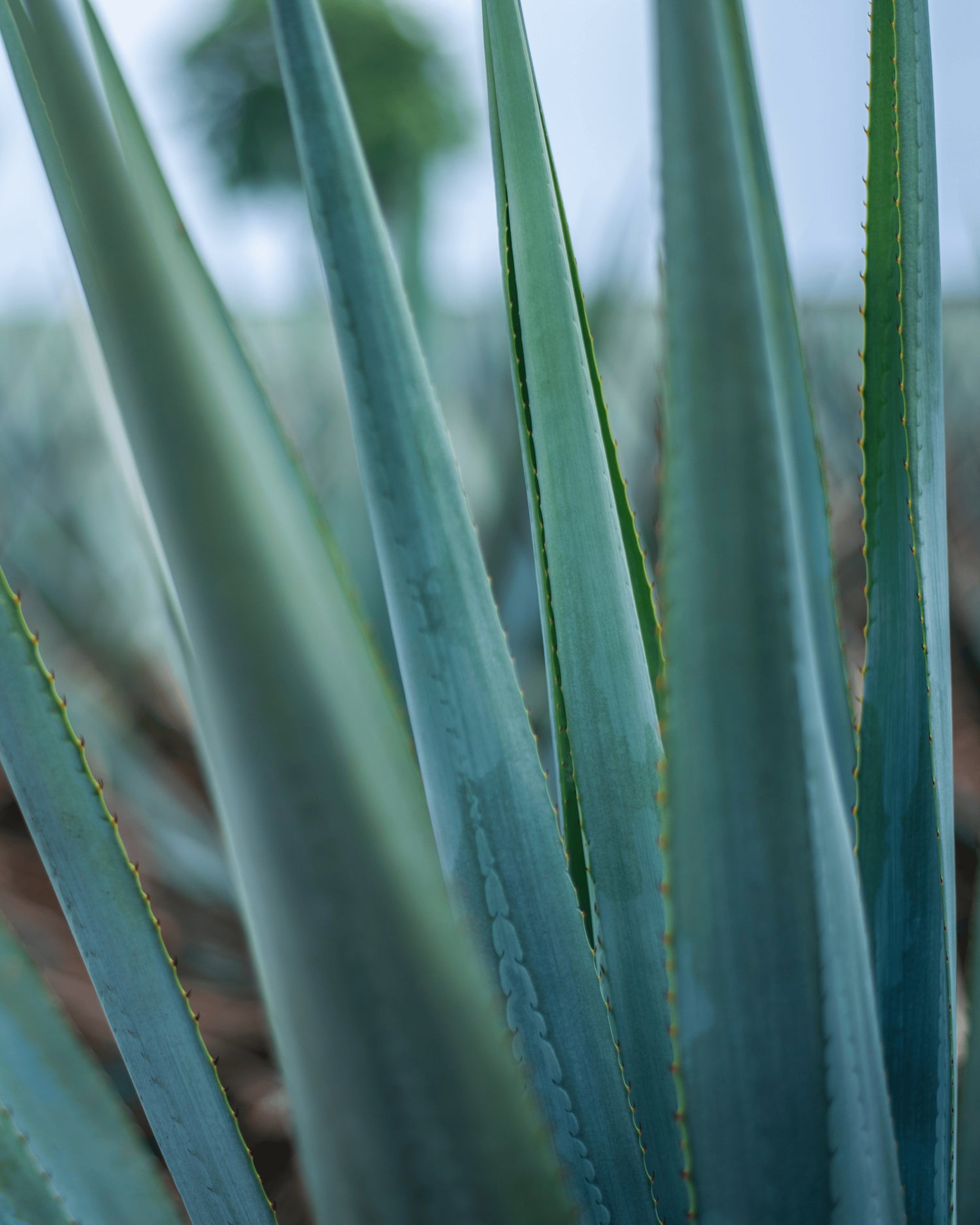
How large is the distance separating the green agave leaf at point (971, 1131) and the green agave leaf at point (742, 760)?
0.10 meters

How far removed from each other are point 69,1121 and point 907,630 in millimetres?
273

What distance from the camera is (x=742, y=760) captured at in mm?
176

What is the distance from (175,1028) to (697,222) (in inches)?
9.3

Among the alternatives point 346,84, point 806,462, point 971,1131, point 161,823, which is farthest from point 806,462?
point 346,84

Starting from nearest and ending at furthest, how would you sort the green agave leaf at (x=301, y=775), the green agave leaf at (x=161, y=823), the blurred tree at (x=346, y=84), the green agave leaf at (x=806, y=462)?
1. the green agave leaf at (x=301, y=775)
2. the green agave leaf at (x=806, y=462)
3. the green agave leaf at (x=161, y=823)
4. the blurred tree at (x=346, y=84)

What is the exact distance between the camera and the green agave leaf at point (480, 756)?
25 cm

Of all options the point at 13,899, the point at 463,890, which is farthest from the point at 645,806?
the point at 13,899

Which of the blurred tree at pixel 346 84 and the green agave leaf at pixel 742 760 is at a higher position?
the blurred tree at pixel 346 84

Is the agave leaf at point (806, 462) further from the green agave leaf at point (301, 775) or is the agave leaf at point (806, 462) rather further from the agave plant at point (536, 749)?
the green agave leaf at point (301, 775)

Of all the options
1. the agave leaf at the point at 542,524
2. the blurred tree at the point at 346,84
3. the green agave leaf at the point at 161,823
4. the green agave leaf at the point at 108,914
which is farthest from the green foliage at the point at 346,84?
the green agave leaf at the point at 108,914

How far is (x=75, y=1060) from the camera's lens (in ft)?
0.83

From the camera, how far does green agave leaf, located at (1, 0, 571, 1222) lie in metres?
0.14

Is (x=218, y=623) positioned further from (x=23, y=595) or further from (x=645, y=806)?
(x=23, y=595)

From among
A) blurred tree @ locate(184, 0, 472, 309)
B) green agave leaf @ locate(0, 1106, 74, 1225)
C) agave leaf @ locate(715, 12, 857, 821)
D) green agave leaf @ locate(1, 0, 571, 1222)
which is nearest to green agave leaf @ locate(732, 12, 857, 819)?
agave leaf @ locate(715, 12, 857, 821)
